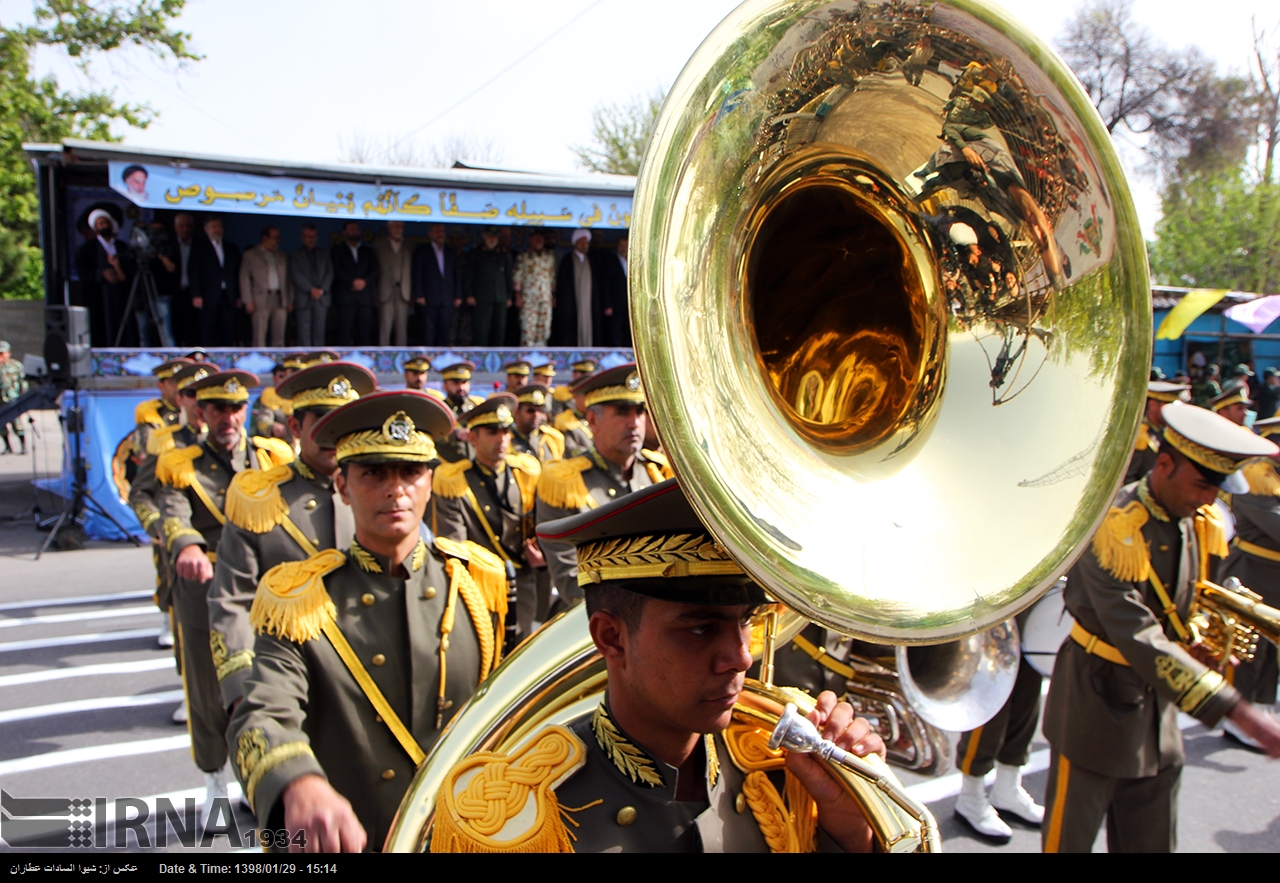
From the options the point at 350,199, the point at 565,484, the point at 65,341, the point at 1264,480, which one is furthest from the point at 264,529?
the point at 350,199

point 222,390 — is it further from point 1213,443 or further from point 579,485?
point 1213,443

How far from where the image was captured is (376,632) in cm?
247

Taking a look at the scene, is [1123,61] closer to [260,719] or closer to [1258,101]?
[1258,101]

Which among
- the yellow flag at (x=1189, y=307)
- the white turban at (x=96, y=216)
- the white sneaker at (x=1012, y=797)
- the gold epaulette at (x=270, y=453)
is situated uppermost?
the white turban at (x=96, y=216)

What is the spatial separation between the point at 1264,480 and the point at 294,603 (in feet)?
18.3

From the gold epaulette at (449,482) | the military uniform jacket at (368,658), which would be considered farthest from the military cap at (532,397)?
the military uniform jacket at (368,658)

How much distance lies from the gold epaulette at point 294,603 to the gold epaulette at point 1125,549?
2.59m

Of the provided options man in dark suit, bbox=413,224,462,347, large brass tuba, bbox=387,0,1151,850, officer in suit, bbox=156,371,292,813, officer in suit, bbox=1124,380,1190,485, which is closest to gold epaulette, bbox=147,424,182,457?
officer in suit, bbox=156,371,292,813

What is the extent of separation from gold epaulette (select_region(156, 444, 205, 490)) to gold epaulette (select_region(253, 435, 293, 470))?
0.36 metres

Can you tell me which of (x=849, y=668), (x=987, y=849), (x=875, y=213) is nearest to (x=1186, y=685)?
(x=849, y=668)

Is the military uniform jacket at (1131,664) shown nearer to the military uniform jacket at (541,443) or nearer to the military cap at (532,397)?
the military uniform jacket at (541,443)

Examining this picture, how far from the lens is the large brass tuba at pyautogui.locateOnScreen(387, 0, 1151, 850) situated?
52.6 inches

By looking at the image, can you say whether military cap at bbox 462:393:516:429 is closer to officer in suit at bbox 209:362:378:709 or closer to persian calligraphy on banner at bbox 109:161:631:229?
officer in suit at bbox 209:362:378:709

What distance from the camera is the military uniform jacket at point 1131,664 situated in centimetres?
303
